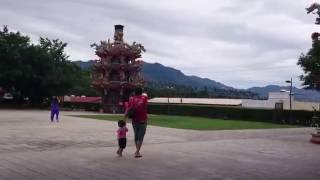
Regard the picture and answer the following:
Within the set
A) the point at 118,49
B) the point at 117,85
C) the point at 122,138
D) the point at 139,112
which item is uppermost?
the point at 118,49

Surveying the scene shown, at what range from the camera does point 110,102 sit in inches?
2265

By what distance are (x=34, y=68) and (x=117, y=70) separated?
10.4 m

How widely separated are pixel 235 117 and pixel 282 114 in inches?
208

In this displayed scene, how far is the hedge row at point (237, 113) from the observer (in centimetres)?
3859

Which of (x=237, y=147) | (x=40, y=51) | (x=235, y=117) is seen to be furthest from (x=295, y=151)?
(x=40, y=51)

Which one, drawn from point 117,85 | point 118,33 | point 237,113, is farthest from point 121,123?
point 118,33

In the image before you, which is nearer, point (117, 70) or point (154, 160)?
point (154, 160)

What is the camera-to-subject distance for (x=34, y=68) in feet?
201

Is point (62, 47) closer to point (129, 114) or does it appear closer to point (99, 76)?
point (99, 76)

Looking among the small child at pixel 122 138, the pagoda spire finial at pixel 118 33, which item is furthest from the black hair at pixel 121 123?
the pagoda spire finial at pixel 118 33

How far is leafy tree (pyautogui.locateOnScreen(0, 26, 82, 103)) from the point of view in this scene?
194 feet

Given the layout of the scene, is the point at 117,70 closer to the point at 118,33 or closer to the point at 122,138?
the point at 118,33

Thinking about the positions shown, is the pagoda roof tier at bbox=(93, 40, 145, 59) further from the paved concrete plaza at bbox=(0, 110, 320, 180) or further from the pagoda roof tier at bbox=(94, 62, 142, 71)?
the paved concrete plaza at bbox=(0, 110, 320, 180)

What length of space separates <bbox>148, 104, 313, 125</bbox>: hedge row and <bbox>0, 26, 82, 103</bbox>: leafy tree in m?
12.6
